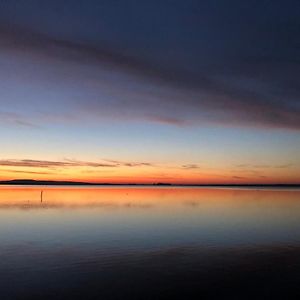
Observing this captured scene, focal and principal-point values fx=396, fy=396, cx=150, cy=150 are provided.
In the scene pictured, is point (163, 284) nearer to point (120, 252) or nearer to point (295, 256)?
point (120, 252)

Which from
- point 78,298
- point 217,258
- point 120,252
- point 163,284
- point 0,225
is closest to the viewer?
point 78,298

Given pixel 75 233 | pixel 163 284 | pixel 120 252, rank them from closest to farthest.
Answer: pixel 163 284 < pixel 120 252 < pixel 75 233

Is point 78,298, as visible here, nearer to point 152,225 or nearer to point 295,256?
point 295,256

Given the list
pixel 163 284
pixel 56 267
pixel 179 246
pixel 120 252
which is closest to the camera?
pixel 163 284

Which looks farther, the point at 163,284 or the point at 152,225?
the point at 152,225

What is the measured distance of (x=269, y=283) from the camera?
2219 centimetres

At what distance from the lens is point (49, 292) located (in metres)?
20.6

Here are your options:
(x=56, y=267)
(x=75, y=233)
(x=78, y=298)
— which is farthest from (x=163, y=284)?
(x=75, y=233)

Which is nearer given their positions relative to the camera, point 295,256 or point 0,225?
point 295,256

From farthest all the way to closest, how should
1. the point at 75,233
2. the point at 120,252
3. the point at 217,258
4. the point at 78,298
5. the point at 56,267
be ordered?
the point at 75,233 < the point at 120,252 < the point at 217,258 < the point at 56,267 < the point at 78,298

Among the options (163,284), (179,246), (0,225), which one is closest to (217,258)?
(179,246)

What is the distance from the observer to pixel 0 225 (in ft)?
158

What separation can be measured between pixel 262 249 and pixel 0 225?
103 feet

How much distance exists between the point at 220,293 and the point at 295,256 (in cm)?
1193
